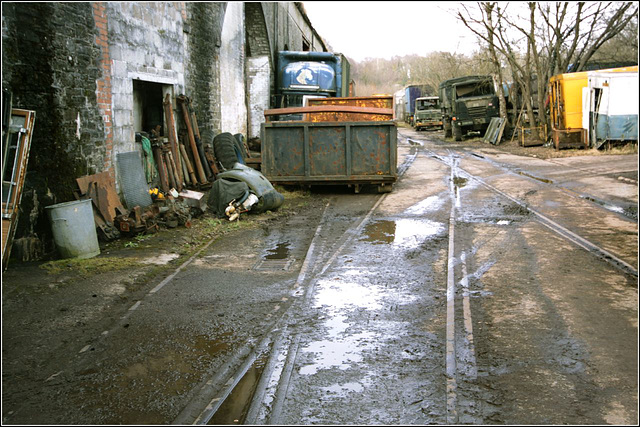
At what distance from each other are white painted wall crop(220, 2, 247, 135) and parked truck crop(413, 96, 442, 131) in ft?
85.6

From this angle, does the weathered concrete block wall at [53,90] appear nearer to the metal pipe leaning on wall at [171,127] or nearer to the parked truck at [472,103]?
the metal pipe leaning on wall at [171,127]

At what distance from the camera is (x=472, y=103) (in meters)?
28.7

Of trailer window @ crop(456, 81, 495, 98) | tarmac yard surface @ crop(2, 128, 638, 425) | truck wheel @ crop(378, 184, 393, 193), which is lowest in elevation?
tarmac yard surface @ crop(2, 128, 638, 425)

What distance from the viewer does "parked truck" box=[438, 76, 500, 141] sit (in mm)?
28609

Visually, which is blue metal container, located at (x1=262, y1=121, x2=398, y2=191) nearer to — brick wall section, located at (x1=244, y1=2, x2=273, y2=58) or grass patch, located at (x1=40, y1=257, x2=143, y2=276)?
grass patch, located at (x1=40, y1=257, x2=143, y2=276)

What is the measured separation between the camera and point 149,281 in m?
6.70

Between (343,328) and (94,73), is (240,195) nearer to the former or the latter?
(94,73)

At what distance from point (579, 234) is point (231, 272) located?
196 inches

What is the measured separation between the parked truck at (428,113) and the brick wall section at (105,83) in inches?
1348

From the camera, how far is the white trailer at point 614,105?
18641mm

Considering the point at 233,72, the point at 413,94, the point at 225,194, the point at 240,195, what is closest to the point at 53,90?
the point at 225,194

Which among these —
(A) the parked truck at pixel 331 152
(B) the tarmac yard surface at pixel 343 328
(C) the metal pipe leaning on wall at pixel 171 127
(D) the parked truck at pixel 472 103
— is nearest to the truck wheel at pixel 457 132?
(D) the parked truck at pixel 472 103

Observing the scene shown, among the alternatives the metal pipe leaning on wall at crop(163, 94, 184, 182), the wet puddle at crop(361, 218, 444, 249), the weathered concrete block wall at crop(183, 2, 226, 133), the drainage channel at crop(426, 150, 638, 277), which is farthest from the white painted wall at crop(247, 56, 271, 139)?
the wet puddle at crop(361, 218, 444, 249)

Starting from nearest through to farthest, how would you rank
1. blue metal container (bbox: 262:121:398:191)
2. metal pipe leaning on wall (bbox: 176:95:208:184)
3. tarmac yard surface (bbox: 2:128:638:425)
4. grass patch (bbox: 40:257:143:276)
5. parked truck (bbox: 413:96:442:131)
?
tarmac yard surface (bbox: 2:128:638:425) < grass patch (bbox: 40:257:143:276) < blue metal container (bbox: 262:121:398:191) < metal pipe leaning on wall (bbox: 176:95:208:184) < parked truck (bbox: 413:96:442:131)
